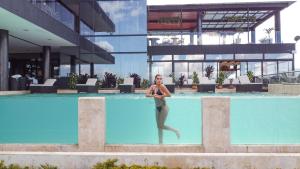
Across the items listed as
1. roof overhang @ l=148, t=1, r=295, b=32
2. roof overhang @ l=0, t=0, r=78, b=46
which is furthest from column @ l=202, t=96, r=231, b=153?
roof overhang @ l=148, t=1, r=295, b=32

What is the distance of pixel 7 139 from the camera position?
5621 mm

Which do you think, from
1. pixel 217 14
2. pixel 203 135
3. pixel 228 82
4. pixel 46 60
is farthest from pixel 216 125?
pixel 217 14

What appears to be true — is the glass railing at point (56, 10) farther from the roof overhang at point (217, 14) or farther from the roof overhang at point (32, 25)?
the roof overhang at point (217, 14)

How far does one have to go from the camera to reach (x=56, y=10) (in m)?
21.7

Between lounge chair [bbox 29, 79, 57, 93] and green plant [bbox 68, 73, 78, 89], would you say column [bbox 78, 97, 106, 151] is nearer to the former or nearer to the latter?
lounge chair [bbox 29, 79, 57, 93]

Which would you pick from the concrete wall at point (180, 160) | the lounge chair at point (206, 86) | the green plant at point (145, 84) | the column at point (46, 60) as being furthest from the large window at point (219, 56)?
the concrete wall at point (180, 160)

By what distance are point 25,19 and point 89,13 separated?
1172 centimetres

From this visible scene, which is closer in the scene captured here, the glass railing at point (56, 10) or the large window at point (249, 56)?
the glass railing at point (56, 10)

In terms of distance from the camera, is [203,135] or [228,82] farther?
[228,82]

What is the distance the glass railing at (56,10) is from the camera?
60.8 feet

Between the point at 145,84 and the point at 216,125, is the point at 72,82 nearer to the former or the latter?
the point at 145,84

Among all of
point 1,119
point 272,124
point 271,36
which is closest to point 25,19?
point 1,119

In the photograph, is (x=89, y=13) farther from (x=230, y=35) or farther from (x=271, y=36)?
(x=271, y=36)

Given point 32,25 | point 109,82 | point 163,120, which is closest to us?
point 163,120
